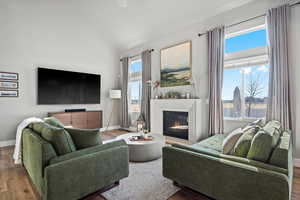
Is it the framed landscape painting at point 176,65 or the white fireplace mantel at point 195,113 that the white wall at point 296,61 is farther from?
the framed landscape painting at point 176,65

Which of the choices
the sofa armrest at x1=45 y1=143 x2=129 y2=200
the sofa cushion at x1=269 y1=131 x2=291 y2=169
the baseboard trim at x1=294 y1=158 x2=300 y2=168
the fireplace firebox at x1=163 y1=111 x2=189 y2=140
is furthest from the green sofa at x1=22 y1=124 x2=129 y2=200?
the baseboard trim at x1=294 y1=158 x2=300 y2=168

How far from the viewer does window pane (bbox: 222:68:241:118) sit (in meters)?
3.39

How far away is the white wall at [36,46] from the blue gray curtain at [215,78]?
4045 millimetres

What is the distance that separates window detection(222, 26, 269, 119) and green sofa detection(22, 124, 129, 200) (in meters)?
2.84

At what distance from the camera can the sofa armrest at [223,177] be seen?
1247 millimetres

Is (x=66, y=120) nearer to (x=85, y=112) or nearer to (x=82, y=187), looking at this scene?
(x=85, y=112)

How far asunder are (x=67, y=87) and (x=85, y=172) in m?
4.01

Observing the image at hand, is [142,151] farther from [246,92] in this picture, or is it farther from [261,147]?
[246,92]

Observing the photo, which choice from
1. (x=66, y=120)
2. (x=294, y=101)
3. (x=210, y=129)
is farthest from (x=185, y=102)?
(x=66, y=120)

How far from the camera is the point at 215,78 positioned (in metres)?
3.53

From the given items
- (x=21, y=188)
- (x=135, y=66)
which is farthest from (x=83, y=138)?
(x=135, y=66)

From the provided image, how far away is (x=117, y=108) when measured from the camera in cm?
631

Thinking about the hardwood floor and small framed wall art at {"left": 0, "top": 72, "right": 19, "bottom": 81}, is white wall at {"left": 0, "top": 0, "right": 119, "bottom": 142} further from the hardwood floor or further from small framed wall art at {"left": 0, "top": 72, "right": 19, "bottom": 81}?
the hardwood floor

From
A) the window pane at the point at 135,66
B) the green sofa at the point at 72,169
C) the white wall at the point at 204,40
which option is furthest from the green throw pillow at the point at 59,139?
the window pane at the point at 135,66
